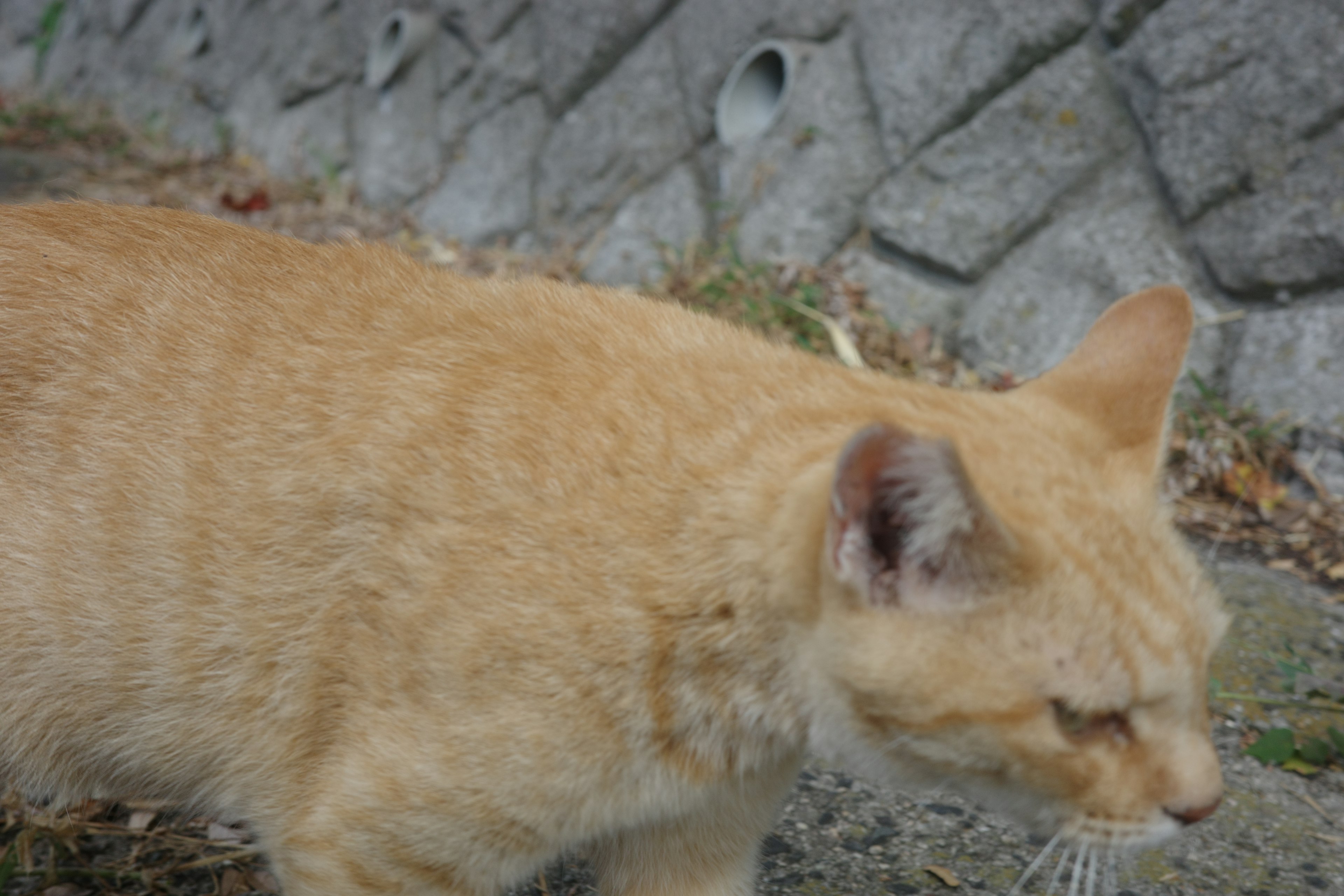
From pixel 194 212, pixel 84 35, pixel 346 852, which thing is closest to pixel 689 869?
pixel 346 852

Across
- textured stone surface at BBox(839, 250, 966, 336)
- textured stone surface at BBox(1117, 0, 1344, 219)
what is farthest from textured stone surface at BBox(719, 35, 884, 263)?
textured stone surface at BBox(1117, 0, 1344, 219)

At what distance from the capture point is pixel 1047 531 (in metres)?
1.84

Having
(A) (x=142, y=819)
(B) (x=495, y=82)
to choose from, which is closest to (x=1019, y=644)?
(A) (x=142, y=819)

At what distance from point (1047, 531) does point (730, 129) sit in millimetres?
4618

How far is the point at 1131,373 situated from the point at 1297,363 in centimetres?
283

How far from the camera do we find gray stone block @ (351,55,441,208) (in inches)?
294

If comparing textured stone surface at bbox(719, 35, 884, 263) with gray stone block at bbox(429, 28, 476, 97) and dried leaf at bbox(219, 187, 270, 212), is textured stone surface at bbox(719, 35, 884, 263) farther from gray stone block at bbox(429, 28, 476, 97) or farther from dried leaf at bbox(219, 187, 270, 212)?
dried leaf at bbox(219, 187, 270, 212)

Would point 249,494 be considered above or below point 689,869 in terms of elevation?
above

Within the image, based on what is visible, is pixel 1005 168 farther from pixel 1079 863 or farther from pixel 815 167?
pixel 1079 863

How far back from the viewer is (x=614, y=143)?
21.4 ft

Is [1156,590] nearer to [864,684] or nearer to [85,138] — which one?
[864,684]

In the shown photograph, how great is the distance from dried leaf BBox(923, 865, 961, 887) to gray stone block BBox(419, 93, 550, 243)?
491 cm

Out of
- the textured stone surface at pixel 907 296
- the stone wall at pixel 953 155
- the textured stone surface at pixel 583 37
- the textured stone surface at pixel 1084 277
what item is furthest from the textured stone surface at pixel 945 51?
the textured stone surface at pixel 583 37

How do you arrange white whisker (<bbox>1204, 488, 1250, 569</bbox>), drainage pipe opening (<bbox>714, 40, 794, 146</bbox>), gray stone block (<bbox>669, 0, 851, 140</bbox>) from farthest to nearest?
drainage pipe opening (<bbox>714, 40, 794, 146</bbox>), gray stone block (<bbox>669, 0, 851, 140</bbox>), white whisker (<bbox>1204, 488, 1250, 569</bbox>)
